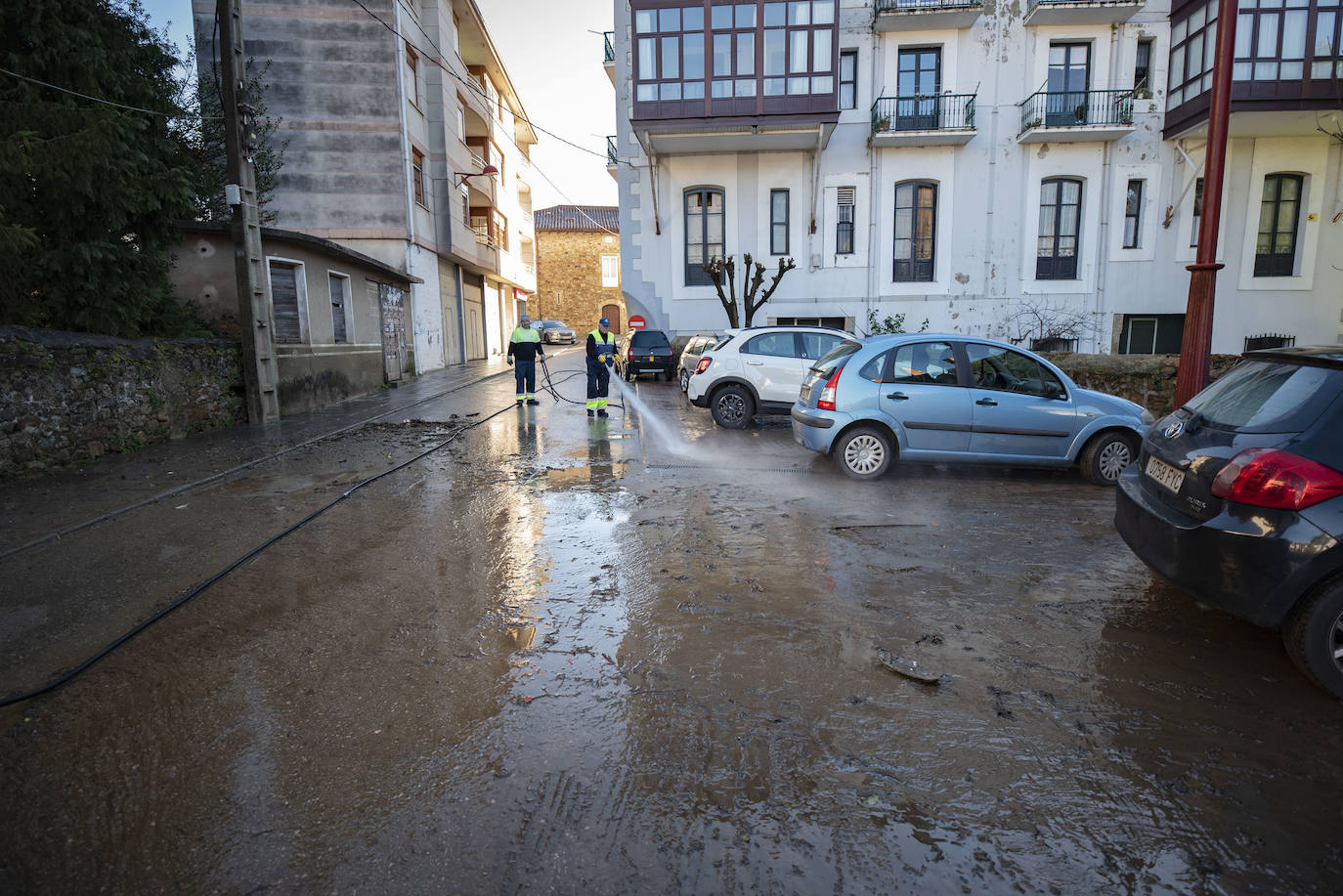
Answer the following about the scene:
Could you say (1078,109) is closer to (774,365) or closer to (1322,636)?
(774,365)

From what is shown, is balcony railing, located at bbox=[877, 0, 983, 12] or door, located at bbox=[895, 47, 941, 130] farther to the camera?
door, located at bbox=[895, 47, 941, 130]

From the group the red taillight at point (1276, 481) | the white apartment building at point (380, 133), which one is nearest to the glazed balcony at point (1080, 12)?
the white apartment building at point (380, 133)

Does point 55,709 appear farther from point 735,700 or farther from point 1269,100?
point 1269,100

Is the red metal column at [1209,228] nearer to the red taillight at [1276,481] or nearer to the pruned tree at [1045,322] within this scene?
the red taillight at [1276,481]

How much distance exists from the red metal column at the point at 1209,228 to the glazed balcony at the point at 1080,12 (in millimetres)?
14830

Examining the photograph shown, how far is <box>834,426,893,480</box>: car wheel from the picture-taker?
7.73m

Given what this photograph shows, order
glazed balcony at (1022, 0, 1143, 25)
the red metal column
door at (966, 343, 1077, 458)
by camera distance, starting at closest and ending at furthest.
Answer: door at (966, 343, 1077, 458), the red metal column, glazed balcony at (1022, 0, 1143, 25)

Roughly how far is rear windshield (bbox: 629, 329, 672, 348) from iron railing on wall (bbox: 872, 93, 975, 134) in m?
8.80

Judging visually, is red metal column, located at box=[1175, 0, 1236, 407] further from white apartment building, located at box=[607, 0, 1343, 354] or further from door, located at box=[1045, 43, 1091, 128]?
door, located at box=[1045, 43, 1091, 128]

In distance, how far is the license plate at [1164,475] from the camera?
378 centimetres

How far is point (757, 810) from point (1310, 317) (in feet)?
89.6

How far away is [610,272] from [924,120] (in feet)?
109

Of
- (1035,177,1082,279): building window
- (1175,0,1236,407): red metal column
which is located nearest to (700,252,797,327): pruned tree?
(1035,177,1082,279): building window

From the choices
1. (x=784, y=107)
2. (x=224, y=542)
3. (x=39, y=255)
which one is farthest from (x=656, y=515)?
(x=784, y=107)
